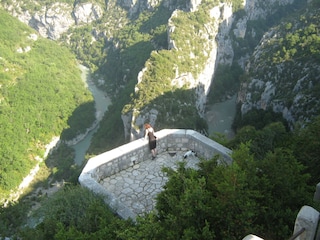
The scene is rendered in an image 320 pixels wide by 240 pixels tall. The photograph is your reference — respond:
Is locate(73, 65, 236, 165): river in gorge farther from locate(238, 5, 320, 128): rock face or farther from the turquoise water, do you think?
locate(238, 5, 320, 128): rock face

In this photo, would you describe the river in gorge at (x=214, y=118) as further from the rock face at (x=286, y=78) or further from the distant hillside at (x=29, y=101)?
the rock face at (x=286, y=78)

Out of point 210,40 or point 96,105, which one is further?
point 96,105

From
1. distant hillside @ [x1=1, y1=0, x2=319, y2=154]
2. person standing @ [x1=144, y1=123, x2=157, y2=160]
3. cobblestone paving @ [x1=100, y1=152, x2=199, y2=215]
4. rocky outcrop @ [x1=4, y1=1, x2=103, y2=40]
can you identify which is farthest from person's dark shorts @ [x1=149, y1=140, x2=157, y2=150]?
rocky outcrop @ [x1=4, y1=1, x2=103, y2=40]

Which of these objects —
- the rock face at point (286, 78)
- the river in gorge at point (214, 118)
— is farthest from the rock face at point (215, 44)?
the river in gorge at point (214, 118)

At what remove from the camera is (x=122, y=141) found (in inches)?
2232

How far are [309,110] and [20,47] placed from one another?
71969 mm

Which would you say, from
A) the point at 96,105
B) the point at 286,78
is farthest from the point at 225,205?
the point at 96,105

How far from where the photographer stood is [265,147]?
41.2 feet

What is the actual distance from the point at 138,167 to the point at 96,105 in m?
72.7

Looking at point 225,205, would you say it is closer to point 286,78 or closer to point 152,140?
point 152,140

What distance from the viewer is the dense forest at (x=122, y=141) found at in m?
6.17

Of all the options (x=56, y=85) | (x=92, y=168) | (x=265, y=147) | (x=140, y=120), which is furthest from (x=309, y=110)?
(x=56, y=85)

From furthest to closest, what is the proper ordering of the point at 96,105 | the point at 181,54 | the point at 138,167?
the point at 96,105 < the point at 181,54 < the point at 138,167

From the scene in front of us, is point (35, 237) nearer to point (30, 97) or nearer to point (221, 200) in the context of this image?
point (221, 200)
